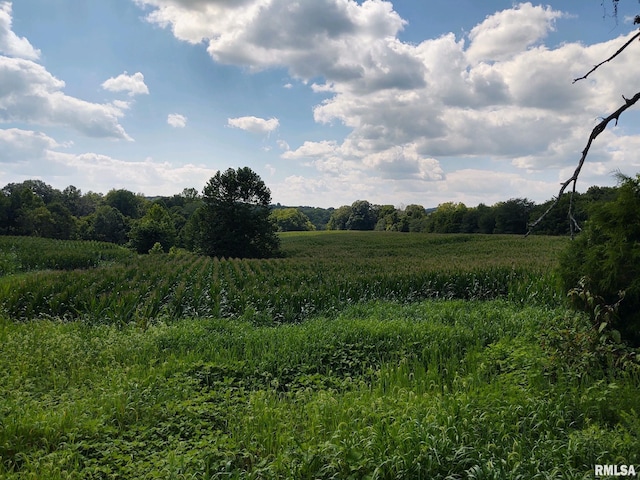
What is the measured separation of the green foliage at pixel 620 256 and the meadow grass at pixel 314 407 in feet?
2.78

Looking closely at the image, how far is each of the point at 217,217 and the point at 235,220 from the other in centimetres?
187

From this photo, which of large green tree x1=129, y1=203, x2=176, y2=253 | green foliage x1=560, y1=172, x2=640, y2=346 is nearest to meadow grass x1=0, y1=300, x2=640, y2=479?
green foliage x1=560, y1=172, x2=640, y2=346

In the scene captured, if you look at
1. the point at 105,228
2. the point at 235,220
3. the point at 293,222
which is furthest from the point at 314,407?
the point at 293,222

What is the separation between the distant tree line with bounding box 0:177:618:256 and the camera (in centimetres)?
4125

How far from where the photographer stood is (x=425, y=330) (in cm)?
769

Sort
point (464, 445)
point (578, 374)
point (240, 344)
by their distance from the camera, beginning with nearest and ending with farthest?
point (464, 445) → point (578, 374) → point (240, 344)

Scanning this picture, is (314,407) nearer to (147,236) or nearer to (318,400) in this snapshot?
(318,400)

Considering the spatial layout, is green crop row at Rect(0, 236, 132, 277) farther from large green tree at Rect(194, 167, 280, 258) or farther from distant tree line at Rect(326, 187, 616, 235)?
distant tree line at Rect(326, 187, 616, 235)

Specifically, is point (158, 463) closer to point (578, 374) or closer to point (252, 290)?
point (578, 374)

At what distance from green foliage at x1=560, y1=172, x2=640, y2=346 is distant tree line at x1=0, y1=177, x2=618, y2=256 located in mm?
313

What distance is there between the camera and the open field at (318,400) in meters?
3.35

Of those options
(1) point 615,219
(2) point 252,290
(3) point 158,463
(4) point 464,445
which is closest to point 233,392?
(3) point 158,463

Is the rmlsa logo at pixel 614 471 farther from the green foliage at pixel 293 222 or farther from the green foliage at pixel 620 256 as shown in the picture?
the green foliage at pixel 293 222

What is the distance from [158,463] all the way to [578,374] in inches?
182
